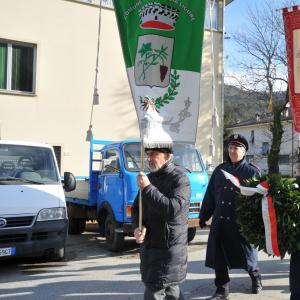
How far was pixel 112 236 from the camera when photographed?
364 inches

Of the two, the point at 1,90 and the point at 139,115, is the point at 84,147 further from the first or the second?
the point at 139,115

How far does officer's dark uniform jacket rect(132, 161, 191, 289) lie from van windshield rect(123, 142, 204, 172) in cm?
489

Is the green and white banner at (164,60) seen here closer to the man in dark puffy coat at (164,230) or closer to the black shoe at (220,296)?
the man in dark puffy coat at (164,230)

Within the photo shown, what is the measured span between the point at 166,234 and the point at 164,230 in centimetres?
4

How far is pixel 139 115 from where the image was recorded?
4.45m

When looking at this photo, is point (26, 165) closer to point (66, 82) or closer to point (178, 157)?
point (178, 157)

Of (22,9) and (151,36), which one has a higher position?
(22,9)

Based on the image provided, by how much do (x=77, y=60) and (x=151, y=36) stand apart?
39.0 feet

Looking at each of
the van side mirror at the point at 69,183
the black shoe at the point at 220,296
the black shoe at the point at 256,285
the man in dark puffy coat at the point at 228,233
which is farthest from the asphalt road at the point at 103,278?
the van side mirror at the point at 69,183

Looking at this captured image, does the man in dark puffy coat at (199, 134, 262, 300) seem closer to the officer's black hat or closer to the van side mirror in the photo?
the officer's black hat

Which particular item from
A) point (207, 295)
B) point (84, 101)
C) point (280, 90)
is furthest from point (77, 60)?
point (280, 90)

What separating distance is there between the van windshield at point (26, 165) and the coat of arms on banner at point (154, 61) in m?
3.94

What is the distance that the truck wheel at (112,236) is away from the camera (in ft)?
29.8

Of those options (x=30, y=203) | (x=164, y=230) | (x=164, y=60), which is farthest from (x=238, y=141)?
(x=30, y=203)
